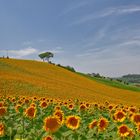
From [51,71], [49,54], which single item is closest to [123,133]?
[51,71]

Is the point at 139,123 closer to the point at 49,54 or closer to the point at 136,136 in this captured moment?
the point at 136,136

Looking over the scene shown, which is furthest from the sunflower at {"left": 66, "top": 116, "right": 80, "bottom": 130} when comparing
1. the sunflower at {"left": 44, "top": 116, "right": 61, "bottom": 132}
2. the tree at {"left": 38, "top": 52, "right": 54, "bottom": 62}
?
A: the tree at {"left": 38, "top": 52, "right": 54, "bottom": 62}

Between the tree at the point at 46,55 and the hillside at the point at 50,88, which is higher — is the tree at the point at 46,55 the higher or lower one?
the higher one

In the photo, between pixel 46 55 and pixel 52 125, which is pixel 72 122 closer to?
pixel 52 125

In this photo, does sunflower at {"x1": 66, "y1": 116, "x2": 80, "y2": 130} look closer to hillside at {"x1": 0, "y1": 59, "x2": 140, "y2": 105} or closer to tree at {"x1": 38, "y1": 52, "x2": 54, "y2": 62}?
hillside at {"x1": 0, "y1": 59, "x2": 140, "y2": 105}

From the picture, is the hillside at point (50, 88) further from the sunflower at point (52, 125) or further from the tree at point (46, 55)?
the tree at point (46, 55)

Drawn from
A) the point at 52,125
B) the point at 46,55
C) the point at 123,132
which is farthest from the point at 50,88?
the point at 46,55

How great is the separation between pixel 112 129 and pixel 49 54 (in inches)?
6933

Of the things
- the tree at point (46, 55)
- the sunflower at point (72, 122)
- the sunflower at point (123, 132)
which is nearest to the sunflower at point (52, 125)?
the sunflower at point (72, 122)

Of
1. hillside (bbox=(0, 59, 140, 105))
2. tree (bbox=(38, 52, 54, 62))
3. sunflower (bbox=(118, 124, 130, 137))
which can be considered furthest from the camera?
tree (bbox=(38, 52, 54, 62))

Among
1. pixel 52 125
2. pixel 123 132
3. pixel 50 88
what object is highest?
pixel 50 88

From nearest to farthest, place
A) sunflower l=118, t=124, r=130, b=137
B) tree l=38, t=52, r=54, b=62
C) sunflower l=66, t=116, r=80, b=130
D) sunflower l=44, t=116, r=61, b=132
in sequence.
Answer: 1. sunflower l=44, t=116, r=61, b=132
2. sunflower l=118, t=124, r=130, b=137
3. sunflower l=66, t=116, r=80, b=130
4. tree l=38, t=52, r=54, b=62

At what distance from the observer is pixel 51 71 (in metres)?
84.2

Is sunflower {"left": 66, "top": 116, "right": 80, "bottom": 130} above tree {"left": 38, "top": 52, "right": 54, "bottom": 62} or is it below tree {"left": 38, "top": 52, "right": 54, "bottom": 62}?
below
